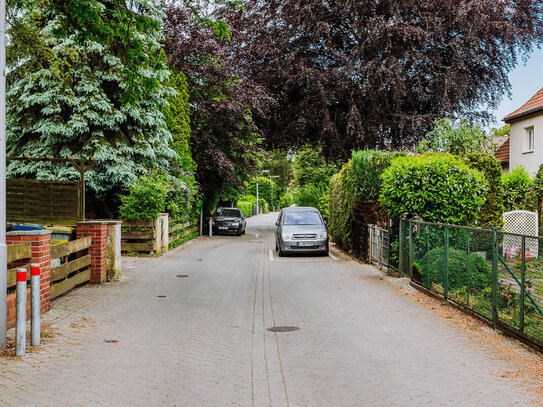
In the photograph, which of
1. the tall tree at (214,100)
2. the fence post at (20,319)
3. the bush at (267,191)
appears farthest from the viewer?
the bush at (267,191)

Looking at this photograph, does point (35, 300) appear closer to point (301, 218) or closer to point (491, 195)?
point (491, 195)

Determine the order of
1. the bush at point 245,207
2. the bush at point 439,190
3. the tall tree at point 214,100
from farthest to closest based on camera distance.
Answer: the bush at point 245,207, the tall tree at point 214,100, the bush at point 439,190

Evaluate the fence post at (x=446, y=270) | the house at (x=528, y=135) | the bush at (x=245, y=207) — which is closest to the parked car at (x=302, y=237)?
the fence post at (x=446, y=270)

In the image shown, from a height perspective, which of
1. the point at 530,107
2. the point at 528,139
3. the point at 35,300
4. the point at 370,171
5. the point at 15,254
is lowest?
the point at 35,300

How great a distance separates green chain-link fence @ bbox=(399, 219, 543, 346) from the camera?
6395 mm

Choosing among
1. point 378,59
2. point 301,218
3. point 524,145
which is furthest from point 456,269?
point 524,145

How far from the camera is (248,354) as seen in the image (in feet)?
21.0

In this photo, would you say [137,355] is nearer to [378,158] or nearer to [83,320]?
[83,320]

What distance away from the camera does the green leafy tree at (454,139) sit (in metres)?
23.7

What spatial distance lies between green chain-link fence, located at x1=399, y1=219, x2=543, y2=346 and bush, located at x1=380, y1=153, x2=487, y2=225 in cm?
134

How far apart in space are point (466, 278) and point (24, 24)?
40.3ft

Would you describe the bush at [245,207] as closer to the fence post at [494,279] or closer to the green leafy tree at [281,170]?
the green leafy tree at [281,170]

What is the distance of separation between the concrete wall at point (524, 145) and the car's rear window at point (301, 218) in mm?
11205

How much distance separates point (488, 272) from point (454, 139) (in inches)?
682
